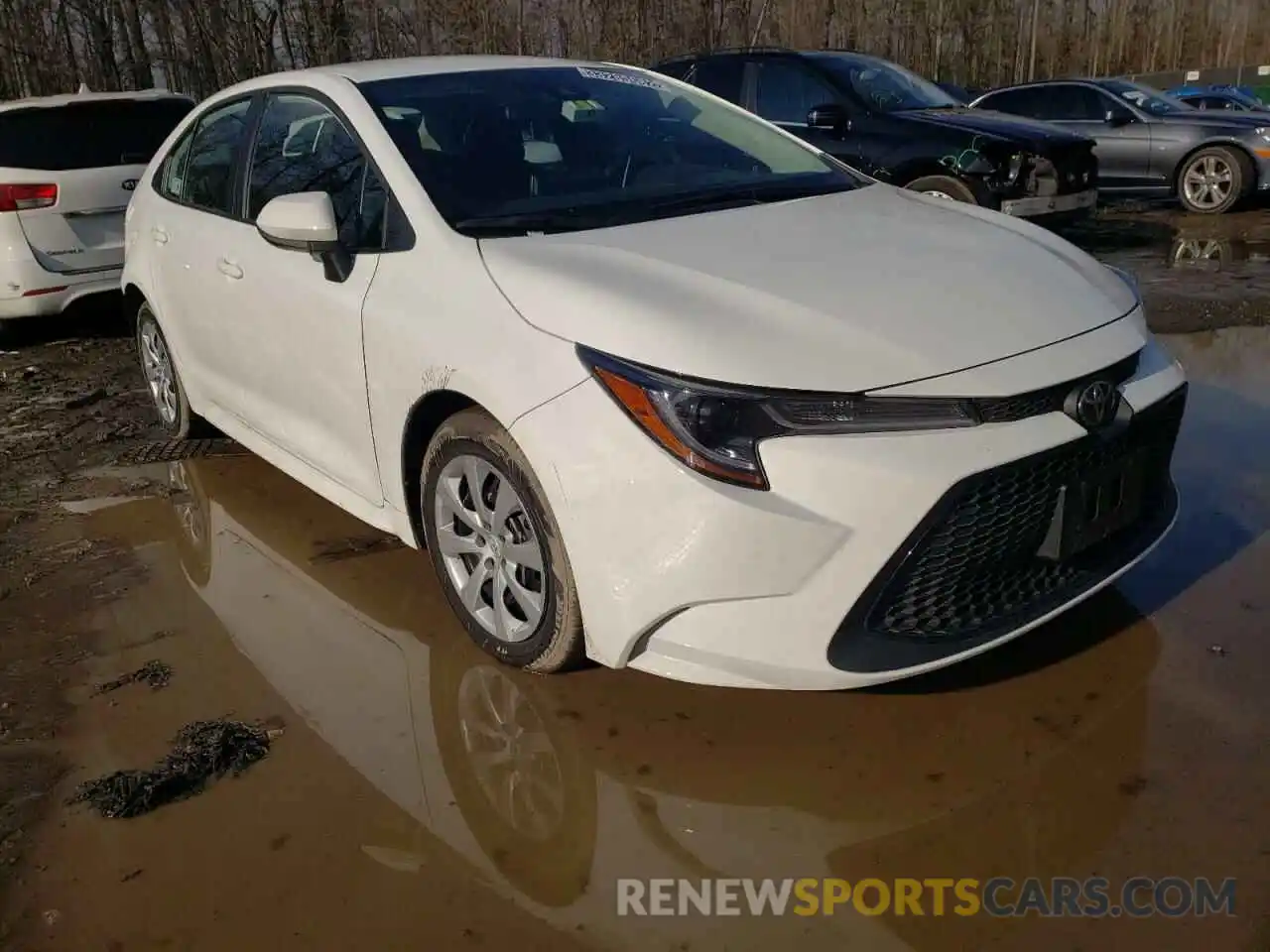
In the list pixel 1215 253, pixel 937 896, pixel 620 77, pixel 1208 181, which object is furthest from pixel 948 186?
pixel 937 896

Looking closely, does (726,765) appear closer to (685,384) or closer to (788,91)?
(685,384)

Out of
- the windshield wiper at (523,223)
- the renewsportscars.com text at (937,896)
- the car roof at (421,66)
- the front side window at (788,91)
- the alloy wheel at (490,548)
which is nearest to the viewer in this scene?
the renewsportscars.com text at (937,896)

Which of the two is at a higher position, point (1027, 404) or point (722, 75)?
point (722, 75)

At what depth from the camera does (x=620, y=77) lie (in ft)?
13.5

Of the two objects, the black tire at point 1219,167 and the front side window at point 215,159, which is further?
the black tire at point 1219,167

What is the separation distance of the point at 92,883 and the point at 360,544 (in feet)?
5.80

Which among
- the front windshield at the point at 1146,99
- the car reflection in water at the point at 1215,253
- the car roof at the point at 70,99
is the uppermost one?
the car roof at the point at 70,99

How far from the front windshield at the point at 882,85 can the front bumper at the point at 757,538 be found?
6996 millimetres

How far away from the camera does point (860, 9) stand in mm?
25766

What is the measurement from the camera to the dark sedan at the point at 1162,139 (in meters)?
10.9

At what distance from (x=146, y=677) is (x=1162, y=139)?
11.2 m

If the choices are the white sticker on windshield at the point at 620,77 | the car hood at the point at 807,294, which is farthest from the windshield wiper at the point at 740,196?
the white sticker on windshield at the point at 620,77

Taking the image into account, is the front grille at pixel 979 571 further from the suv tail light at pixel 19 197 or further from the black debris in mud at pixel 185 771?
the suv tail light at pixel 19 197

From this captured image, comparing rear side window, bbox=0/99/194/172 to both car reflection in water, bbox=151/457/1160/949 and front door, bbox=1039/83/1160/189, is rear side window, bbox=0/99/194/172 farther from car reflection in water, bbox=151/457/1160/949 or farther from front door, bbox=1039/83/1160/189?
front door, bbox=1039/83/1160/189
